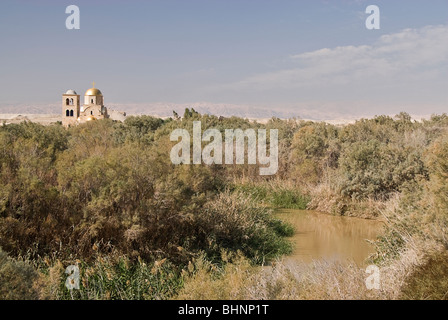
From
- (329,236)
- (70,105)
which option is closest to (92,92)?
(70,105)

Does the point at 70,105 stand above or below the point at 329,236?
above

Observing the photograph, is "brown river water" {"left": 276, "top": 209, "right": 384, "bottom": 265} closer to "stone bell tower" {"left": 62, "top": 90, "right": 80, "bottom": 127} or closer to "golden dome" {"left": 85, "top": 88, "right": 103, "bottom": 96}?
"golden dome" {"left": 85, "top": 88, "right": 103, "bottom": 96}

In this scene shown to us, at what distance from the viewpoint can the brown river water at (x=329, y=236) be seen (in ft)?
35.7

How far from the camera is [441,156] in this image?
8883 mm

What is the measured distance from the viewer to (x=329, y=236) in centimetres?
1306

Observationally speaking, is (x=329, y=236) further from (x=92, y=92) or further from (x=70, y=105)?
(x=70, y=105)

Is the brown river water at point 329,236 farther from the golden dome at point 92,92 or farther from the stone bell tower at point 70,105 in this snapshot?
the stone bell tower at point 70,105

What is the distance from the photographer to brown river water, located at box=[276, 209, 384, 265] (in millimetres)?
10883

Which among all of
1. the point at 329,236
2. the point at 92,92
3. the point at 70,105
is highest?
the point at 92,92

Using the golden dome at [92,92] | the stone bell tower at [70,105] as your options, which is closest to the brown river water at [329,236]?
the golden dome at [92,92]

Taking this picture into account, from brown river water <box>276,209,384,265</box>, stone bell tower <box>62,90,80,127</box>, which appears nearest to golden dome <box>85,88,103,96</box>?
stone bell tower <box>62,90,80,127</box>
